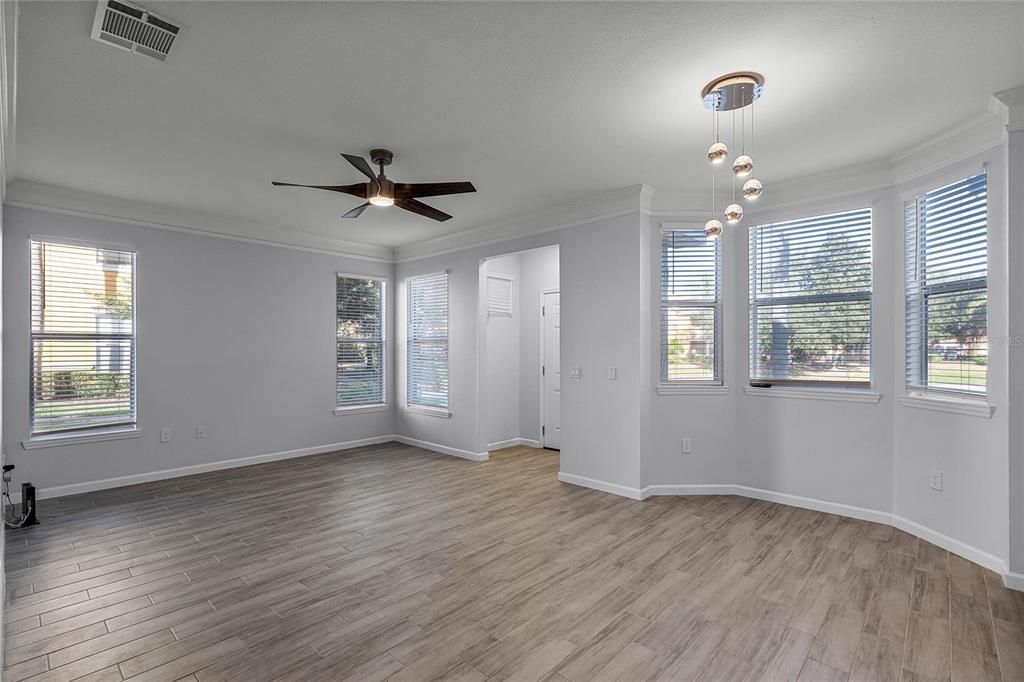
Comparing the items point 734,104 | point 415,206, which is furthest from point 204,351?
point 734,104

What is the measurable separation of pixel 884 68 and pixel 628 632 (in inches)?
122

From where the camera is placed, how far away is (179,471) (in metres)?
5.25

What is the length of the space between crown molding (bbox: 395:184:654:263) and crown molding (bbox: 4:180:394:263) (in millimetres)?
1087

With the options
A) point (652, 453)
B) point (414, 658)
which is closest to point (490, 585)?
point (414, 658)

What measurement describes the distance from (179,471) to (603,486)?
14.2 ft

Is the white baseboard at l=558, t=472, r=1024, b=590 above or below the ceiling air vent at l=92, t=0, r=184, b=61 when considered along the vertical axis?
below

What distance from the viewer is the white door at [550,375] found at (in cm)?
681

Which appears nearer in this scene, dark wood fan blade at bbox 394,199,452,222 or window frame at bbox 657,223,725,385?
dark wood fan blade at bbox 394,199,452,222

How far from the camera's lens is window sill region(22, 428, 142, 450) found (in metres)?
4.46

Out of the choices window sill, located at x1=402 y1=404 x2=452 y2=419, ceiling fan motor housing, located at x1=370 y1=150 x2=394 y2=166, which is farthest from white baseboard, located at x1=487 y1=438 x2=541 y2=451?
ceiling fan motor housing, located at x1=370 y1=150 x2=394 y2=166

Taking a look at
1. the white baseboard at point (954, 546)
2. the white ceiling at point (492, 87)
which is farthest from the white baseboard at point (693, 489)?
the white ceiling at point (492, 87)

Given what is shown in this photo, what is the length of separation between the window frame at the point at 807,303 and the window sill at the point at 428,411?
3575 millimetres

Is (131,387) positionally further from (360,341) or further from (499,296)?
(499,296)

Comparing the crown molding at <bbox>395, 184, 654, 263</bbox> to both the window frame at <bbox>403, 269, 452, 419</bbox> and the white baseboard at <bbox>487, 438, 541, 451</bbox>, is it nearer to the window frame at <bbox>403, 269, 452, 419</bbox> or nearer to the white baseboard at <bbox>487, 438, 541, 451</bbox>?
the window frame at <bbox>403, 269, 452, 419</bbox>
